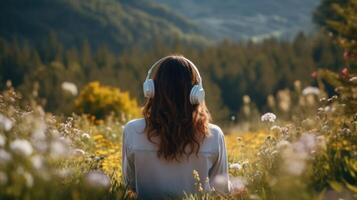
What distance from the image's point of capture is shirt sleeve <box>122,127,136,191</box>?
188 inches

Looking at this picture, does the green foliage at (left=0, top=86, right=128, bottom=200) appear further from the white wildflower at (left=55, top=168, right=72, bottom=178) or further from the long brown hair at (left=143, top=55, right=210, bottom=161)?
the long brown hair at (left=143, top=55, right=210, bottom=161)

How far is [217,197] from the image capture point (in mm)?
4277

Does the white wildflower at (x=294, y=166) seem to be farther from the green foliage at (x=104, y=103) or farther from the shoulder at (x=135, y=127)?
the green foliage at (x=104, y=103)

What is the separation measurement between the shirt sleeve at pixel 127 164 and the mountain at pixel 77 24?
159 metres

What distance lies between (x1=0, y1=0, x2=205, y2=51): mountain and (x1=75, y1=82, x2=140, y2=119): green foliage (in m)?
141

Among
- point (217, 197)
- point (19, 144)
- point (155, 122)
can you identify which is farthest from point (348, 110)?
point (19, 144)

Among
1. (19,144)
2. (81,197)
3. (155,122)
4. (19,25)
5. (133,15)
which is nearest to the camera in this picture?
(19,144)

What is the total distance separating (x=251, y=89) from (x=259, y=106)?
8.68ft

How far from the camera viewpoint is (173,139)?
457 cm

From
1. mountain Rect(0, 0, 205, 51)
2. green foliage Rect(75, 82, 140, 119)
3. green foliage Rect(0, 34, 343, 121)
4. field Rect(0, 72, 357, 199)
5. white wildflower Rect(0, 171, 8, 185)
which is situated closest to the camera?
white wildflower Rect(0, 171, 8, 185)

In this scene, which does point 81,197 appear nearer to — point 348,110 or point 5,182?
point 5,182

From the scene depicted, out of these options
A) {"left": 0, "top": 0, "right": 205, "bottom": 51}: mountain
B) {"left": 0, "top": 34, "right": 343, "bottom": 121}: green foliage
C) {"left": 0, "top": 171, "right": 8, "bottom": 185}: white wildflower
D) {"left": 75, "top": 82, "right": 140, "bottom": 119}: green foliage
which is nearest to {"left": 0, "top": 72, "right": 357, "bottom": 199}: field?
{"left": 0, "top": 171, "right": 8, "bottom": 185}: white wildflower

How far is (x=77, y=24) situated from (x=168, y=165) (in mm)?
172601

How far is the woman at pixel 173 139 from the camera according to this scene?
4594mm
